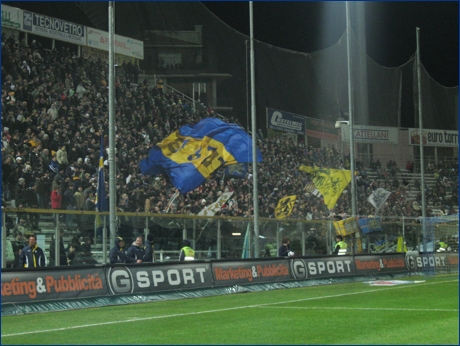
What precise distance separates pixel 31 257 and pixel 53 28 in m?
18.0

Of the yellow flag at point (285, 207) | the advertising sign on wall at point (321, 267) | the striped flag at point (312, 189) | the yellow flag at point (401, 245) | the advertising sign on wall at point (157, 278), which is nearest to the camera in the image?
the advertising sign on wall at point (157, 278)

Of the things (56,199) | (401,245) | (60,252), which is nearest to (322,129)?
(401,245)

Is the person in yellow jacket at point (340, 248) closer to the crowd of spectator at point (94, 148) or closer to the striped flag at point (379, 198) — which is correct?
the crowd of spectator at point (94, 148)

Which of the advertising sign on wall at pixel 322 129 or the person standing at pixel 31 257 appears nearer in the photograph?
the person standing at pixel 31 257

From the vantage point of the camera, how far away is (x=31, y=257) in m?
20.6

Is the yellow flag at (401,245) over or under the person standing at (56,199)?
under

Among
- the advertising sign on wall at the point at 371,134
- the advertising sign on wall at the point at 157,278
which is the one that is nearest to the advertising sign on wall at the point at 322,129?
the advertising sign on wall at the point at 371,134

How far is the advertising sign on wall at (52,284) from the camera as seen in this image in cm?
1709

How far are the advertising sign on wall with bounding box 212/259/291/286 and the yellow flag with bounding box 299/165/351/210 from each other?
10.3 meters

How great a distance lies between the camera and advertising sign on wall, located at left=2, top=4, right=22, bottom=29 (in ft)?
111

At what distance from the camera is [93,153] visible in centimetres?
2994

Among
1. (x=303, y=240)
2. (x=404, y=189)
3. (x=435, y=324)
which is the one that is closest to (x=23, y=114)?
(x=303, y=240)

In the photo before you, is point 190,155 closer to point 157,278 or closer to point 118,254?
point 118,254

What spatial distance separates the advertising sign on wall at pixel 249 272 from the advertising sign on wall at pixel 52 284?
4.51 meters
